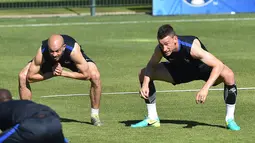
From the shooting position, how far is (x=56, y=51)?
11.5 meters

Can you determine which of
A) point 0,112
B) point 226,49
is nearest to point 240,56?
point 226,49

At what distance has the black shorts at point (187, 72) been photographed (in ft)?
38.7

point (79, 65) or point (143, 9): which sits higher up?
point (79, 65)

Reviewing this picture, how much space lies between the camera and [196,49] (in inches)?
453

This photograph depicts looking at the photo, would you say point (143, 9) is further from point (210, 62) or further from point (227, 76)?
point (210, 62)

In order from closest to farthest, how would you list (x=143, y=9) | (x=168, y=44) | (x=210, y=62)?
(x=168, y=44) < (x=210, y=62) < (x=143, y=9)

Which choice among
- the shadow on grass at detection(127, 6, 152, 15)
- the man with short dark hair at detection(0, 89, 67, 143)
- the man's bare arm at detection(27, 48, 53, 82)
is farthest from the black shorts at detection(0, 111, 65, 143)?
the shadow on grass at detection(127, 6, 152, 15)

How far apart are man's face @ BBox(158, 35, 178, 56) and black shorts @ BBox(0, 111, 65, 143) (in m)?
2.96

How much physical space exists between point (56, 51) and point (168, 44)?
5.16 ft

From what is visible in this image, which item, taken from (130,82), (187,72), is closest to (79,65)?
(187,72)

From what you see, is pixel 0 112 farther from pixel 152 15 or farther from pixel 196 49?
pixel 152 15

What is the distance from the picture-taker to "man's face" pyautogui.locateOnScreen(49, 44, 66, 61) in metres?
11.4

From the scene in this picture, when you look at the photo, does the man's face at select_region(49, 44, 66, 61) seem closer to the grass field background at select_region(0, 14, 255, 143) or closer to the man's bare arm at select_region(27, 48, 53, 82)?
the man's bare arm at select_region(27, 48, 53, 82)

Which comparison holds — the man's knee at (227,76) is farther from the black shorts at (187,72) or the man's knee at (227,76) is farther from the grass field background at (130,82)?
the grass field background at (130,82)
